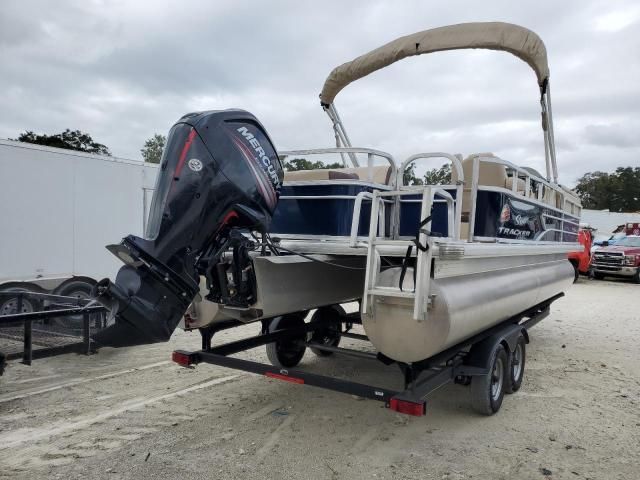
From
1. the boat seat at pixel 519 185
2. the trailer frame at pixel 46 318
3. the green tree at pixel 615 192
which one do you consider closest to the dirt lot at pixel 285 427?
the trailer frame at pixel 46 318

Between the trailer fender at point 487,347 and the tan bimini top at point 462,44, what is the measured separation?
2.63 metres

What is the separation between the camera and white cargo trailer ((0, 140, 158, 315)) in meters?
6.17

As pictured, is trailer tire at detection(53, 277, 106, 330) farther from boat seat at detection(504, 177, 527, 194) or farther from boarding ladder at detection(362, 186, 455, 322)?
boat seat at detection(504, 177, 527, 194)

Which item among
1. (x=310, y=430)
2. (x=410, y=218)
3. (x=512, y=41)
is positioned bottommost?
(x=310, y=430)

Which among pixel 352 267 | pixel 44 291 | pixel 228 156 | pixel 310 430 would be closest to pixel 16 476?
pixel 310 430

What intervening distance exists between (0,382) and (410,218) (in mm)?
4062

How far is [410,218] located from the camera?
4.64 m

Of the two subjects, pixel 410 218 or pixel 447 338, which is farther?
pixel 410 218

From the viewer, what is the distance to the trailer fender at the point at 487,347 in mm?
4102

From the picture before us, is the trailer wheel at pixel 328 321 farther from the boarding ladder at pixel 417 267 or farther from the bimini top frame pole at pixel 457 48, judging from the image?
the boarding ladder at pixel 417 267

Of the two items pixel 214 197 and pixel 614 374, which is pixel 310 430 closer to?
pixel 214 197

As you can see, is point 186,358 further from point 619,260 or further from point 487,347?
point 619,260

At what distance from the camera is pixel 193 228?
320cm

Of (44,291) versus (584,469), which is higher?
(44,291)
